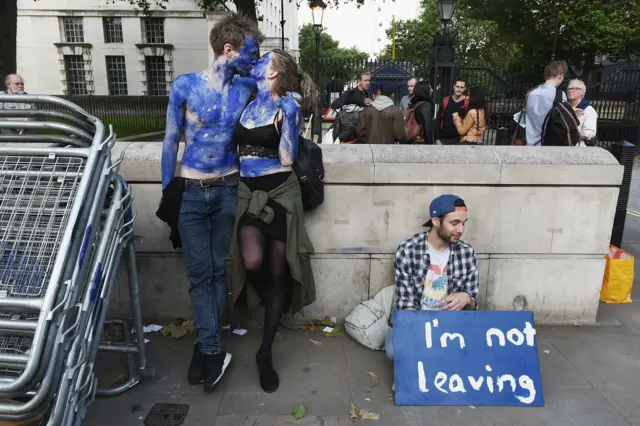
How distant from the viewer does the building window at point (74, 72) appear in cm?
3797

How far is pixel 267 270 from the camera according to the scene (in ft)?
10.5

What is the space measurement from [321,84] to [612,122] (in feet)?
30.7

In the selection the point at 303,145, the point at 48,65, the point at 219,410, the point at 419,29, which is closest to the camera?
the point at 219,410

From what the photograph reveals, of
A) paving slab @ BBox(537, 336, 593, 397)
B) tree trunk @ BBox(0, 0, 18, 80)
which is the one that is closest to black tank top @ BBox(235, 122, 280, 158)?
paving slab @ BBox(537, 336, 593, 397)

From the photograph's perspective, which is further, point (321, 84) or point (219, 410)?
point (321, 84)

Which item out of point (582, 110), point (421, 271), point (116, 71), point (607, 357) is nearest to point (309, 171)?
point (421, 271)

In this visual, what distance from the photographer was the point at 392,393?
10.5ft

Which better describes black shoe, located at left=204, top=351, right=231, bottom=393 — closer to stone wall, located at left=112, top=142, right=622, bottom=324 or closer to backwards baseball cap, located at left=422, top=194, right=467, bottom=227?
stone wall, located at left=112, top=142, right=622, bottom=324

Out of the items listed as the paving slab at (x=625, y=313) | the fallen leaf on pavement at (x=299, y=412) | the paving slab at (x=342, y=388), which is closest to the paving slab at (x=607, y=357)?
the paving slab at (x=342, y=388)

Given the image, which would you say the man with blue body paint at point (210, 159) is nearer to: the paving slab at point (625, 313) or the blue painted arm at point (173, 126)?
the blue painted arm at point (173, 126)

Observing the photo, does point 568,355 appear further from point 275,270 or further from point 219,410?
point 219,410

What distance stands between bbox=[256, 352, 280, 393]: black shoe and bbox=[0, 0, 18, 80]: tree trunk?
1295 centimetres

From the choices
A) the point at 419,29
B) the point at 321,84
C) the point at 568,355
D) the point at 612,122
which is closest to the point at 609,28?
the point at 612,122

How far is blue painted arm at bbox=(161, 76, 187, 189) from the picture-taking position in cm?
313
